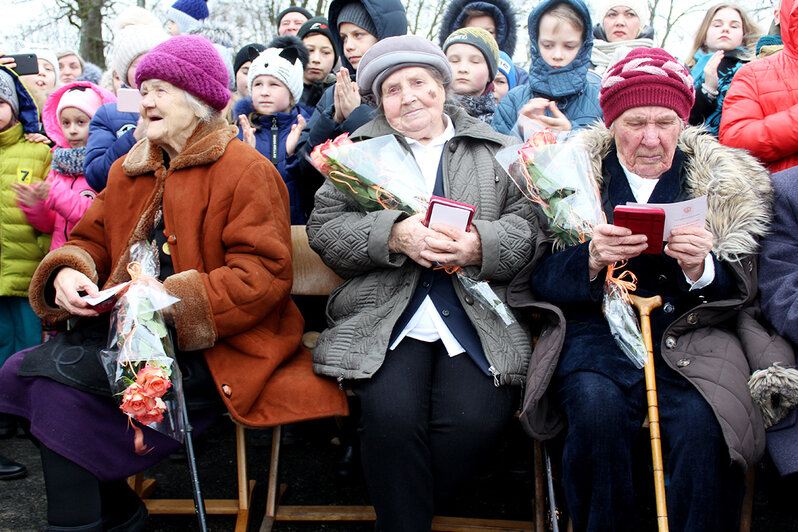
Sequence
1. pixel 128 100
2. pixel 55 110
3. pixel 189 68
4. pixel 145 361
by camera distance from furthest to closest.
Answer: pixel 55 110 < pixel 128 100 < pixel 189 68 < pixel 145 361

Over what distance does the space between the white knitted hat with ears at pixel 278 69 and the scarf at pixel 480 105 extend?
104cm

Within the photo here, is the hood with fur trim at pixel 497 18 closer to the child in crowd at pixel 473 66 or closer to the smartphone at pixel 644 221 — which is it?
the child in crowd at pixel 473 66

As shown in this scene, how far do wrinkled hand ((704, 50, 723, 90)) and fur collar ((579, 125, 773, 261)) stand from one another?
4.72ft

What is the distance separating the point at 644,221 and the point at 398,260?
3.22 ft

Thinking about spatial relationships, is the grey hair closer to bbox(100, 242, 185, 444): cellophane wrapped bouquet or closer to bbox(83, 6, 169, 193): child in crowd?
bbox(100, 242, 185, 444): cellophane wrapped bouquet

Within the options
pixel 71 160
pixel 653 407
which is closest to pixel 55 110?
pixel 71 160

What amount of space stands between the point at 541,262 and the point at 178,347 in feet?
5.00

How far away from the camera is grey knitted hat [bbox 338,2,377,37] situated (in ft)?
13.6

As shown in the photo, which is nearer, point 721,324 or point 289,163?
point 721,324

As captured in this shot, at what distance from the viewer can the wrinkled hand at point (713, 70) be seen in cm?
398

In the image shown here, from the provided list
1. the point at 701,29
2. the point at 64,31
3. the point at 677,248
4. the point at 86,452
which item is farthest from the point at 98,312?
the point at 64,31

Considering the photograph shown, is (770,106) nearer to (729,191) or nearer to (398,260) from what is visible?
(729,191)

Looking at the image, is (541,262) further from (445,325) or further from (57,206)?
(57,206)

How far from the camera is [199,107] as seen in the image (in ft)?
9.39
